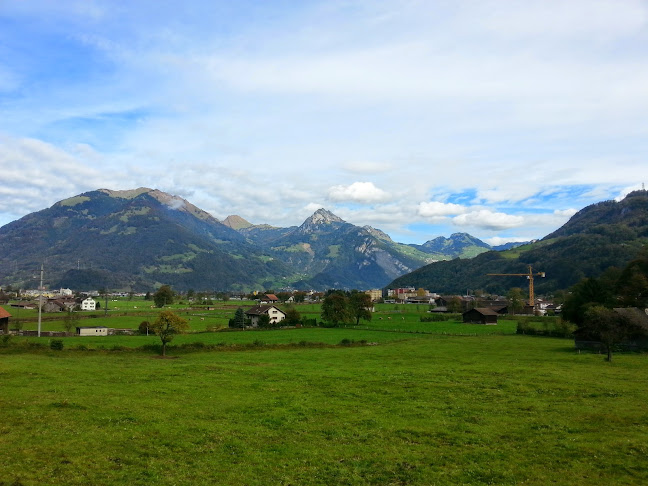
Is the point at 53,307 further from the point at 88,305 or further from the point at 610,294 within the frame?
the point at 610,294

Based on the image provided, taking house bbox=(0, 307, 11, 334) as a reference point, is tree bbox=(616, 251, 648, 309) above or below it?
above

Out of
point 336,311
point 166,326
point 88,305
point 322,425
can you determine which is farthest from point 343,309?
point 88,305

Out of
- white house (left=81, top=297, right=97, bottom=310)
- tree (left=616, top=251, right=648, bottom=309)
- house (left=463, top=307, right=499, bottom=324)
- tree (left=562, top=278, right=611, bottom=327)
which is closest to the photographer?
tree (left=562, top=278, right=611, bottom=327)

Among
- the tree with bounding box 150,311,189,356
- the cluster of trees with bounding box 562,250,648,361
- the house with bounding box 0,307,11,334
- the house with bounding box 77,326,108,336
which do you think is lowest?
the house with bounding box 77,326,108,336

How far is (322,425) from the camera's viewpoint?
23188mm

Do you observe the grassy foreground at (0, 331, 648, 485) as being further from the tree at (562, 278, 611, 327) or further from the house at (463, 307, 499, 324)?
the house at (463, 307, 499, 324)

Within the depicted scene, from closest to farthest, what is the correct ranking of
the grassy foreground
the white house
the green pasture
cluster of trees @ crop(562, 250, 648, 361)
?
the grassy foreground, the green pasture, cluster of trees @ crop(562, 250, 648, 361), the white house

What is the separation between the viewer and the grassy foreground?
16969 millimetres

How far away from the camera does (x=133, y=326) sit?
108 metres

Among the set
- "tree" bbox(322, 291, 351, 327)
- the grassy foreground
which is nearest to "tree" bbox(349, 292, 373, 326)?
"tree" bbox(322, 291, 351, 327)

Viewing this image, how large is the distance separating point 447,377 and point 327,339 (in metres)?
45.8

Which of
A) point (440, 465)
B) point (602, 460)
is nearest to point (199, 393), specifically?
point (440, 465)

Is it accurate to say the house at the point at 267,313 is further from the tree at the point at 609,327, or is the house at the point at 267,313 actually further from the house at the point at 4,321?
the tree at the point at 609,327

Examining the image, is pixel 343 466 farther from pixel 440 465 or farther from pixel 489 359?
pixel 489 359
